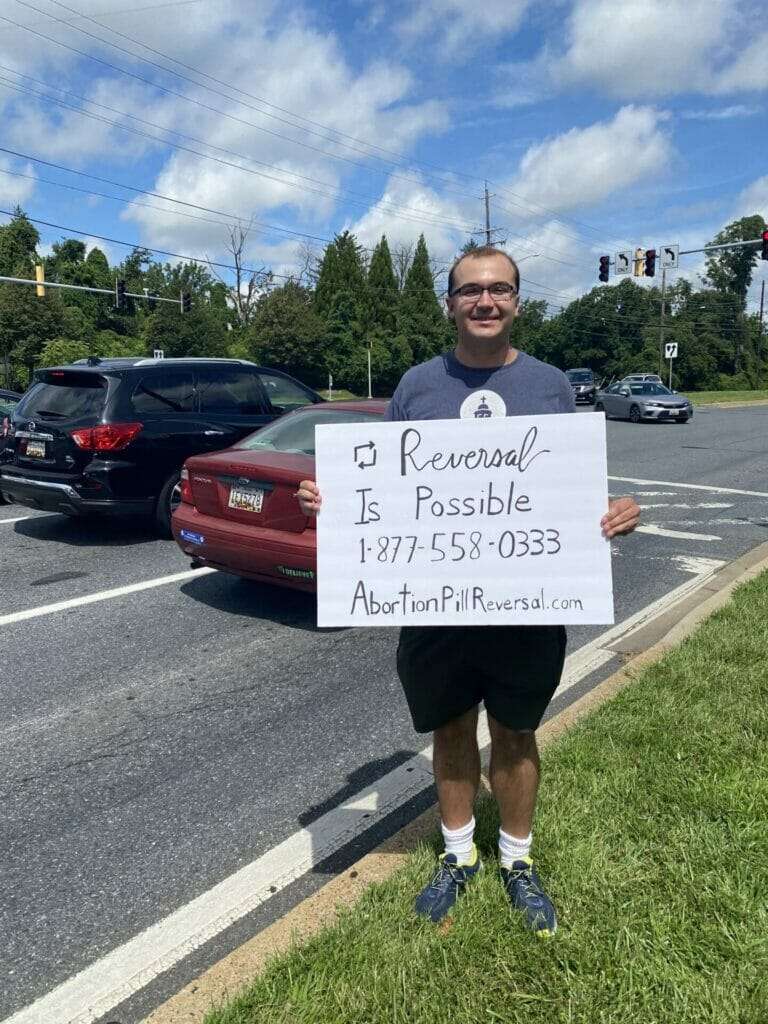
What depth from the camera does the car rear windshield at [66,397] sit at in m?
7.79

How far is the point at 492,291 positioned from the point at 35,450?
21.9 ft

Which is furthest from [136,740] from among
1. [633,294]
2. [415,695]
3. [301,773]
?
[633,294]

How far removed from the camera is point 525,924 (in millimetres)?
2309

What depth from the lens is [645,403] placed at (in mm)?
26109

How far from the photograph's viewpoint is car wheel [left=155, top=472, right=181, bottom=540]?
7883 millimetres

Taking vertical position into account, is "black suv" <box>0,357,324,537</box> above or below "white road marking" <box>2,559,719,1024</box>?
above

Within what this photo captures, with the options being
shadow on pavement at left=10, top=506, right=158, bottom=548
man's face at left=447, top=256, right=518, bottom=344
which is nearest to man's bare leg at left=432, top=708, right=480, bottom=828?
man's face at left=447, top=256, right=518, bottom=344

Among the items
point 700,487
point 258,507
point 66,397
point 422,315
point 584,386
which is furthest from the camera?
point 422,315

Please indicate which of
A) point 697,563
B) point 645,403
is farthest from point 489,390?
point 645,403

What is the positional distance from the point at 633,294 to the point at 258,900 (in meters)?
78.3

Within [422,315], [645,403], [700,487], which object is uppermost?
[422,315]

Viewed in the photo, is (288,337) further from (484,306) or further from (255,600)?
(484,306)

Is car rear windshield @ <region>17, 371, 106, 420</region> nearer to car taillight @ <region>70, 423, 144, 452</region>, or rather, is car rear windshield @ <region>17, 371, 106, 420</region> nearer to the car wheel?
car taillight @ <region>70, 423, 144, 452</region>

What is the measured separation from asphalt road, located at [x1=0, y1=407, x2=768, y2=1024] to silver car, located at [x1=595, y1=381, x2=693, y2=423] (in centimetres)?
1968
